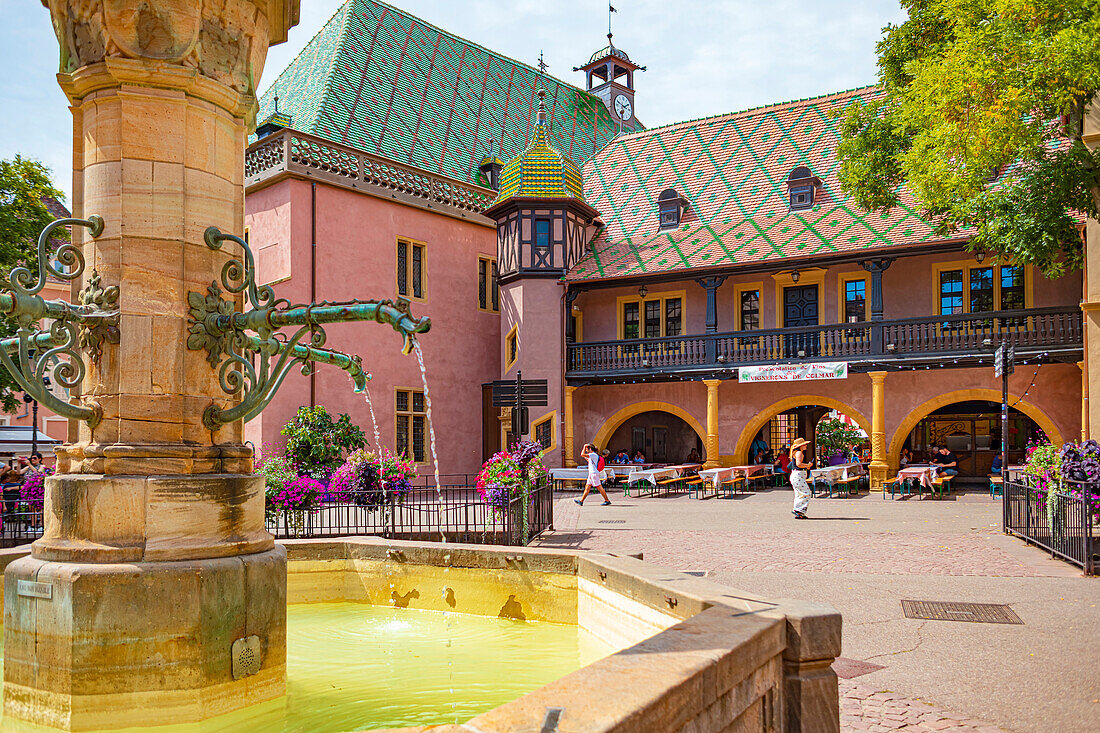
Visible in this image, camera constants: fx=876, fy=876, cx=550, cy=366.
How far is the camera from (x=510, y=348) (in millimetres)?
28031

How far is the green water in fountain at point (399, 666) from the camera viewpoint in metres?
4.09

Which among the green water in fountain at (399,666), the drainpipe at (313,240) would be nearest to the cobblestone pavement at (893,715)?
the green water in fountain at (399,666)

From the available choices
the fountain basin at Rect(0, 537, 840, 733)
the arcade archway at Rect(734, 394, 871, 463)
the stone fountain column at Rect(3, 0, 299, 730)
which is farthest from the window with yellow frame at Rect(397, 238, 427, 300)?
the stone fountain column at Rect(3, 0, 299, 730)

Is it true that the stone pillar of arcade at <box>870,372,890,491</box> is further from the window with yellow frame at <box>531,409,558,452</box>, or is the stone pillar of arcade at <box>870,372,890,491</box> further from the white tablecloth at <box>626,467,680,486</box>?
the window with yellow frame at <box>531,409,558,452</box>

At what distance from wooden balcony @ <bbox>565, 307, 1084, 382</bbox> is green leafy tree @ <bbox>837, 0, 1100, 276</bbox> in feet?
17.8

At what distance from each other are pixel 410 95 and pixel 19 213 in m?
13.0

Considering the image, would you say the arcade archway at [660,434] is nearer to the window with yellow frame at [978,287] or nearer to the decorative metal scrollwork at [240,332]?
the window with yellow frame at [978,287]

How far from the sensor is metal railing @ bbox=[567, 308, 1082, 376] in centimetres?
2184

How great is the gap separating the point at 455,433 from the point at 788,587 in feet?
62.7

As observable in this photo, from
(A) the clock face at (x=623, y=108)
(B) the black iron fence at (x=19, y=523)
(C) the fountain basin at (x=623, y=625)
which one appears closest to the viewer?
(C) the fountain basin at (x=623, y=625)

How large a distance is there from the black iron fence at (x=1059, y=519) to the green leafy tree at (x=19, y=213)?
67.6 feet

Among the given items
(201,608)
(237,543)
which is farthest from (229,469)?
(201,608)

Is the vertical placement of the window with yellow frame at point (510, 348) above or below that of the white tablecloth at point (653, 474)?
above

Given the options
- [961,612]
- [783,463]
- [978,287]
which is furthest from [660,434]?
[961,612]
